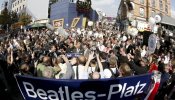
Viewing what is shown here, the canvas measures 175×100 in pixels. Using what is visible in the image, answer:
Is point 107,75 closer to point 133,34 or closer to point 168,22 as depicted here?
point 133,34

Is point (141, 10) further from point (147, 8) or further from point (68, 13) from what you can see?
point (68, 13)

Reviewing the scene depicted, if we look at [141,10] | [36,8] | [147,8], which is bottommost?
[36,8]

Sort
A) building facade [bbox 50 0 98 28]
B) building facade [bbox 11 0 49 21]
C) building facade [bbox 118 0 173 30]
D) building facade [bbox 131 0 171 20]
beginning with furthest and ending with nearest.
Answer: building facade [bbox 11 0 49 21] < building facade [bbox 50 0 98 28] < building facade [bbox 131 0 171 20] < building facade [bbox 118 0 173 30]

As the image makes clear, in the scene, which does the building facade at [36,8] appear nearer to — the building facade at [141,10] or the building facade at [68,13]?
the building facade at [68,13]

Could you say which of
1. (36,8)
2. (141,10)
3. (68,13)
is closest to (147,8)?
(141,10)

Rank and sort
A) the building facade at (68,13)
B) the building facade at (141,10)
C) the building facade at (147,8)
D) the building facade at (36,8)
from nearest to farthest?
the building facade at (141,10) → the building facade at (147,8) → the building facade at (68,13) → the building facade at (36,8)

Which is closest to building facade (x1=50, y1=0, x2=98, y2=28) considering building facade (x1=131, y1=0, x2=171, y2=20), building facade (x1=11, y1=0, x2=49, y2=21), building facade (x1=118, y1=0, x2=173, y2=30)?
building facade (x1=118, y1=0, x2=173, y2=30)

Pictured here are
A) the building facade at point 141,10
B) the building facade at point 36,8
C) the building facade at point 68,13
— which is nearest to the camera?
the building facade at point 141,10

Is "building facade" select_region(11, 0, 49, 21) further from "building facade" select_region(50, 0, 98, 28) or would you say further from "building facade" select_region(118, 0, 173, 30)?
"building facade" select_region(118, 0, 173, 30)

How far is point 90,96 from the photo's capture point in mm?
6688

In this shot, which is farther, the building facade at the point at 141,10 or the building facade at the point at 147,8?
the building facade at the point at 147,8

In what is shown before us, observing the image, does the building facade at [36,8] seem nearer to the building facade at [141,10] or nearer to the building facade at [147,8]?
the building facade at [147,8]

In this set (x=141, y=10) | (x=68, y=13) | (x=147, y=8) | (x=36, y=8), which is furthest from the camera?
Result: (x=36, y=8)

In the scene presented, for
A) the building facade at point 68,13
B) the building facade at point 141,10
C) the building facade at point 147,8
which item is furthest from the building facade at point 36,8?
the building facade at point 141,10
